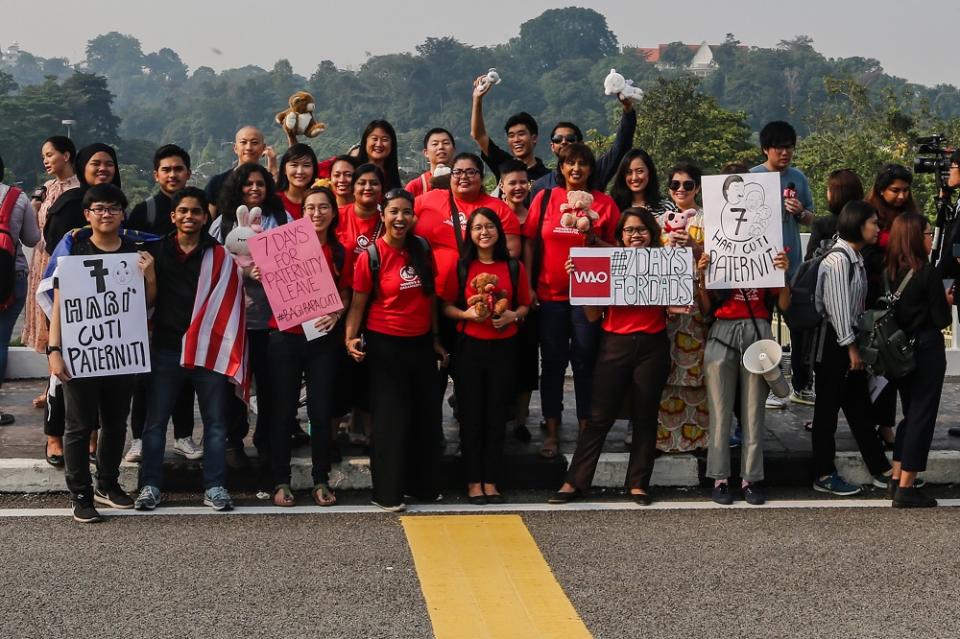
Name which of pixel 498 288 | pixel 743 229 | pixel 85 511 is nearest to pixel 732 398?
pixel 743 229

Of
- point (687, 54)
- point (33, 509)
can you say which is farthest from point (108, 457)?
point (687, 54)

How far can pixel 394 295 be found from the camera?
7.29m

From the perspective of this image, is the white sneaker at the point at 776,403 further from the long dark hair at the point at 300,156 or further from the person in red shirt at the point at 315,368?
the long dark hair at the point at 300,156

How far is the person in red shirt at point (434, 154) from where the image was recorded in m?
8.49

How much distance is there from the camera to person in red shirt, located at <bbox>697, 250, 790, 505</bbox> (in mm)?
7551

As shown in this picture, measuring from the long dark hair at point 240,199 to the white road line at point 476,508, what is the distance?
165cm

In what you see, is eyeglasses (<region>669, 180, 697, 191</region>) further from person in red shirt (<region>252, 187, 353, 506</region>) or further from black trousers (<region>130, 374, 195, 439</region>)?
black trousers (<region>130, 374, 195, 439</region>)

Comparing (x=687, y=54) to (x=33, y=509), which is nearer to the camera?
(x=33, y=509)

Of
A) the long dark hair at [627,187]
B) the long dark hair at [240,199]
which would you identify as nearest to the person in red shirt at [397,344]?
the long dark hair at [240,199]

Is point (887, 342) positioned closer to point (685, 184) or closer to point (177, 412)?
point (685, 184)

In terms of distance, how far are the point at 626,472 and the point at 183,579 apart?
2.98 m

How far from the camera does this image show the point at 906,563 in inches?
253

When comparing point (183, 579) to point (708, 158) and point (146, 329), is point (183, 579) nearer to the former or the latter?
point (146, 329)

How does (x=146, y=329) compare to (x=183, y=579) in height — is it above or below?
above
